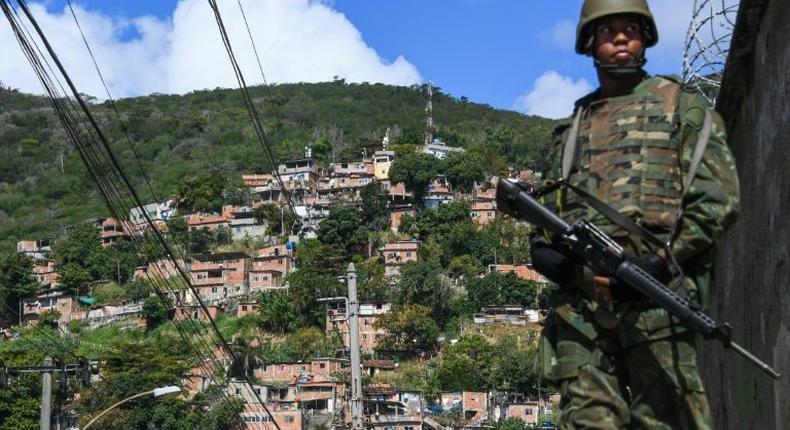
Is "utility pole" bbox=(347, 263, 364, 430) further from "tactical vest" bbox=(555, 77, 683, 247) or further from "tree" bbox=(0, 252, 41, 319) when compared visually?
"tree" bbox=(0, 252, 41, 319)

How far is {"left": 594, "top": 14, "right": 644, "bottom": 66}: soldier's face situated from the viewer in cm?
469

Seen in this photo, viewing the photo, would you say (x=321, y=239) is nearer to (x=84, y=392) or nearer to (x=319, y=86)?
(x=84, y=392)

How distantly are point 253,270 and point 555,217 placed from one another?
315 feet

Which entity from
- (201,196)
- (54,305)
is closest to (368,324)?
(54,305)

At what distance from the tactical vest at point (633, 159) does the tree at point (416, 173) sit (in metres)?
102

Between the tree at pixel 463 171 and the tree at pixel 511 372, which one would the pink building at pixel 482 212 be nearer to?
the tree at pixel 463 171

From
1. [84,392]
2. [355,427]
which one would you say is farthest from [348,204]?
[355,427]

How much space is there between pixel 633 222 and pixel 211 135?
154978 mm

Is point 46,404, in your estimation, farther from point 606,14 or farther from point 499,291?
point 499,291

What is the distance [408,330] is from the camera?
84.6 m

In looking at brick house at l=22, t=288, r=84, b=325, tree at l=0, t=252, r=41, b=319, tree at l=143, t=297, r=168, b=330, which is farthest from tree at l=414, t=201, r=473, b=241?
tree at l=0, t=252, r=41, b=319

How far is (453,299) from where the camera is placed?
297 ft

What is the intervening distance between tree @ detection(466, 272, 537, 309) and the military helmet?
277 ft

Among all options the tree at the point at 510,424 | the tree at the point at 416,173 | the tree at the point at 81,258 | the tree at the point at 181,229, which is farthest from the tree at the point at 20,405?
the tree at the point at 416,173
